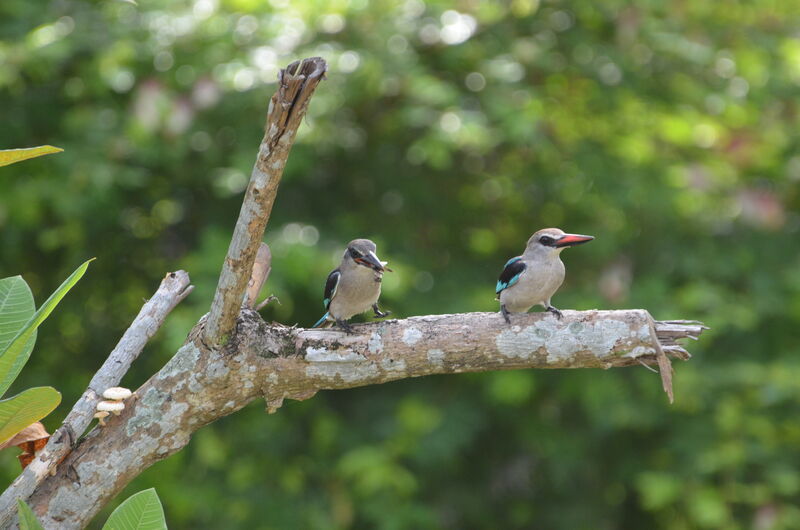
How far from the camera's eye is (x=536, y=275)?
3725mm

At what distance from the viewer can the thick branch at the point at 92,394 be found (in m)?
2.62

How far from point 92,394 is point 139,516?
626 millimetres

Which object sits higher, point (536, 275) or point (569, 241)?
point (569, 241)

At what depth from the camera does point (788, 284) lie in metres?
6.27

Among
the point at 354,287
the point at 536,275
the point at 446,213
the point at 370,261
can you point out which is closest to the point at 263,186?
the point at 370,261

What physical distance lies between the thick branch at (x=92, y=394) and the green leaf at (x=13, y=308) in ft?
1.09

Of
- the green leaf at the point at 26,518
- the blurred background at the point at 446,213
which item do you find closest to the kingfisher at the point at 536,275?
the blurred background at the point at 446,213

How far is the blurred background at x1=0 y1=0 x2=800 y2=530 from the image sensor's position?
5.71 meters

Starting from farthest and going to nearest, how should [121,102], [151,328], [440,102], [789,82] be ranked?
[789,82]
[121,102]
[440,102]
[151,328]

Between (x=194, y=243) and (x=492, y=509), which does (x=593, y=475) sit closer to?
(x=492, y=509)

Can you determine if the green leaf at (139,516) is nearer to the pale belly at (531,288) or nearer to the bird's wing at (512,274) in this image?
the pale belly at (531,288)

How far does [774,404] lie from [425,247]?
109 inches

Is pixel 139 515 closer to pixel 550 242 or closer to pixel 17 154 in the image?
pixel 17 154

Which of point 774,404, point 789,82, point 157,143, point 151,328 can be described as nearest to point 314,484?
point 157,143
